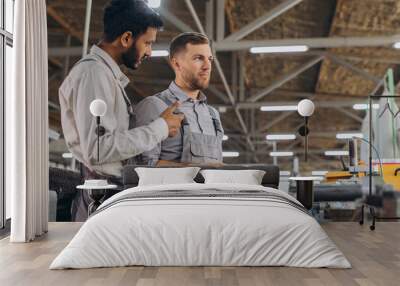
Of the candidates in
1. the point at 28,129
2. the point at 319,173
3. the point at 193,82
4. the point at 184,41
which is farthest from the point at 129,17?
the point at 319,173

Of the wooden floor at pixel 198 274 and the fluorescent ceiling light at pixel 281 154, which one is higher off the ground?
the fluorescent ceiling light at pixel 281 154

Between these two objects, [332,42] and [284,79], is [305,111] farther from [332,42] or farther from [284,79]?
[332,42]

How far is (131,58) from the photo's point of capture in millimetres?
6418

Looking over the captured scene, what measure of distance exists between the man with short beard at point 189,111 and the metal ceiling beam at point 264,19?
401 mm

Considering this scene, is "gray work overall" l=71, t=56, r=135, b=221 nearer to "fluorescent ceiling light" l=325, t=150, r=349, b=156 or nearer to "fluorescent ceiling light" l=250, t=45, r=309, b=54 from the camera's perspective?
"fluorescent ceiling light" l=250, t=45, r=309, b=54

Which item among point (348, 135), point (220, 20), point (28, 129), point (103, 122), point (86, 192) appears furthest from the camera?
point (348, 135)

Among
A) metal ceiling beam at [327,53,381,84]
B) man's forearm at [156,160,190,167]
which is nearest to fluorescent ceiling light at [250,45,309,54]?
metal ceiling beam at [327,53,381,84]

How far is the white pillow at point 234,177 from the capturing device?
19.2 feet

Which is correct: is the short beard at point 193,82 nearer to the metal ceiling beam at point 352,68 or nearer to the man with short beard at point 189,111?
the man with short beard at point 189,111

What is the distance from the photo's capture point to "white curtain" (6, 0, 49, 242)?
5.12 meters

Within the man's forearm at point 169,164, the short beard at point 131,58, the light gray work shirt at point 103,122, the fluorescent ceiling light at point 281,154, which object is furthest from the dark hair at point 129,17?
the fluorescent ceiling light at point 281,154

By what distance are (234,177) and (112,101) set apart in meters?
1.73

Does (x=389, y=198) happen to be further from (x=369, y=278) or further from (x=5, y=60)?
(x=5, y=60)

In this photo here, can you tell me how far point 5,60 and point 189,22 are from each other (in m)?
2.23
